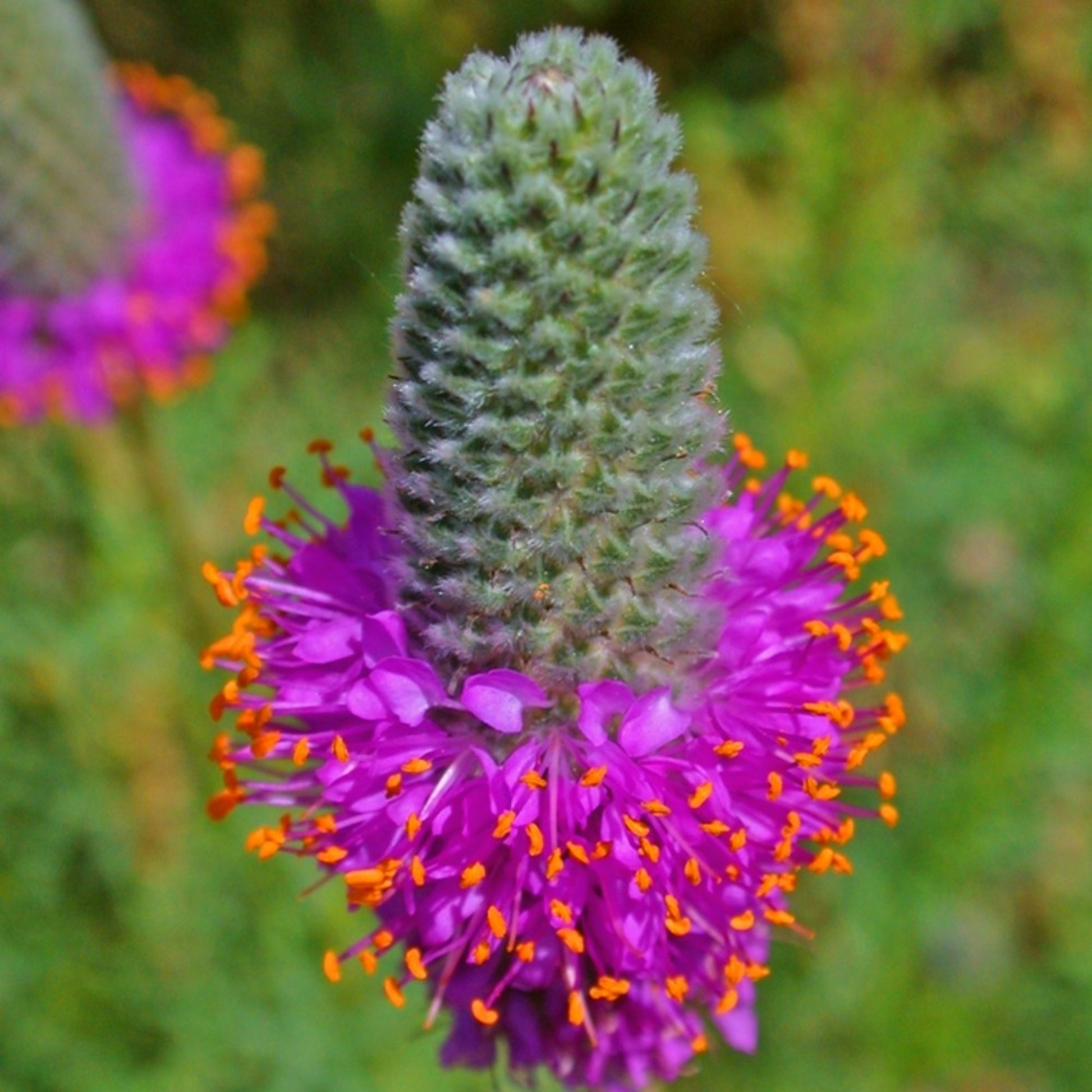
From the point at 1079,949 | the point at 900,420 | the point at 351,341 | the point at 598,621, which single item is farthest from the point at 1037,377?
the point at 598,621

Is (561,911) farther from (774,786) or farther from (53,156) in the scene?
(53,156)

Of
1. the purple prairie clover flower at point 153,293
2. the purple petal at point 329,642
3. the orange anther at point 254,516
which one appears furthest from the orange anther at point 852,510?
the purple prairie clover flower at point 153,293

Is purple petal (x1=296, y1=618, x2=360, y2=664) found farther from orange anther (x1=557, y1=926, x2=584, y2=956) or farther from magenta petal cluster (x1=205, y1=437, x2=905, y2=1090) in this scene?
orange anther (x1=557, y1=926, x2=584, y2=956)

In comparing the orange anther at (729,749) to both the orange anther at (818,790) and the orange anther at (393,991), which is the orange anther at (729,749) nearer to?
the orange anther at (818,790)

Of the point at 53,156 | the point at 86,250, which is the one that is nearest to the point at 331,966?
the point at 86,250

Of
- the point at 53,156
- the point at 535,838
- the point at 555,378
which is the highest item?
the point at 53,156

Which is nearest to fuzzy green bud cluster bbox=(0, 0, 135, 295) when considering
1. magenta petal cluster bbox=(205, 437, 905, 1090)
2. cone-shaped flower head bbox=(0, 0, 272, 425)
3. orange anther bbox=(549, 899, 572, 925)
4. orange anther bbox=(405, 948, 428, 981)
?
cone-shaped flower head bbox=(0, 0, 272, 425)
